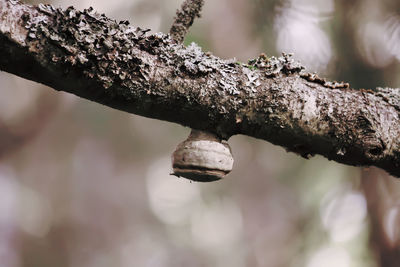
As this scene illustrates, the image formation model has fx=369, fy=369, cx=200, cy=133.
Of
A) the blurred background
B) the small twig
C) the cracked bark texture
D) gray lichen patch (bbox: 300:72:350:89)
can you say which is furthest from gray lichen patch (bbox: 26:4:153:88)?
the blurred background

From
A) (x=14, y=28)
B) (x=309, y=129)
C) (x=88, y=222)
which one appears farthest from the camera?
(x=88, y=222)

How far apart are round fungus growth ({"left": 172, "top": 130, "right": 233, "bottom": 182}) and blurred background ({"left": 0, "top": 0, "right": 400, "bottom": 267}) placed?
1.25 m

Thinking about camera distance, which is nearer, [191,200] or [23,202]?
[23,202]

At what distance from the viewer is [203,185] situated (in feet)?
12.4

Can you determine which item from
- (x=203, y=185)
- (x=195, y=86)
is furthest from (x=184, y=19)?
(x=203, y=185)

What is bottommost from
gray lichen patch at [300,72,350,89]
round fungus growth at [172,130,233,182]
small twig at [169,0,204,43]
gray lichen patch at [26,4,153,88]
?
round fungus growth at [172,130,233,182]

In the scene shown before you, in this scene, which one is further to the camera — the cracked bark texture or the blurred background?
the blurred background

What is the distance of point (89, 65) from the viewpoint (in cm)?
48

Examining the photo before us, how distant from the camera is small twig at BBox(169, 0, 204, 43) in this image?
642mm

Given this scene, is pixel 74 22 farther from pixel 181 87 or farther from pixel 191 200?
pixel 191 200

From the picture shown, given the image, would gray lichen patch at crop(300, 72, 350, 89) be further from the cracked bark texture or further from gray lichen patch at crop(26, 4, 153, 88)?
gray lichen patch at crop(26, 4, 153, 88)

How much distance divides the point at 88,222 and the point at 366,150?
3.23m

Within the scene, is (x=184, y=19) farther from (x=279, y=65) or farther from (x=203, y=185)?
(x=203, y=185)

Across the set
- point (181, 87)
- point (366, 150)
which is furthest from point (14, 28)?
point (366, 150)
